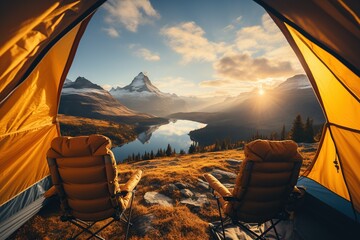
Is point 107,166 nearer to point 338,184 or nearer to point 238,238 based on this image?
point 238,238

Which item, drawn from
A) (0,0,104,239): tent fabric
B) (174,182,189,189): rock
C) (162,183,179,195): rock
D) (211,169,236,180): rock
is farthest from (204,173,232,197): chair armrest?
(211,169,236,180): rock

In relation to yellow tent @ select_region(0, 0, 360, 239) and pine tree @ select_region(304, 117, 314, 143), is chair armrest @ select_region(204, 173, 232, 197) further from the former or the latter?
pine tree @ select_region(304, 117, 314, 143)

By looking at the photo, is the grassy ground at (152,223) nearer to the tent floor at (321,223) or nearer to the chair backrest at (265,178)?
the chair backrest at (265,178)

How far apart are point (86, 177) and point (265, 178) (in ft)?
9.64

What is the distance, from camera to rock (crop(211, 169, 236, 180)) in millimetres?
9188

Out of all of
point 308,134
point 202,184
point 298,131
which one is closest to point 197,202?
point 202,184

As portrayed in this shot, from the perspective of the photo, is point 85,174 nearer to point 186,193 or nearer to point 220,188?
point 220,188

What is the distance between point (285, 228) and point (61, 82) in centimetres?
→ 701

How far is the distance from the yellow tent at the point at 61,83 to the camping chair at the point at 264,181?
1.45 m

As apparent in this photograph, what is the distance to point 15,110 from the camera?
4.69m

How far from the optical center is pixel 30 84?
A: 4984 millimetres

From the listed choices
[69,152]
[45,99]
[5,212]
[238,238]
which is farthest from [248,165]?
[45,99]

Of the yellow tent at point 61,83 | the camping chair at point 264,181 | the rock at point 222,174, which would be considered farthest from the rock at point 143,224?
the rock at point 222,174

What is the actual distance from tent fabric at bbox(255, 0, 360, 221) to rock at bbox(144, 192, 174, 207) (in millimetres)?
4048
